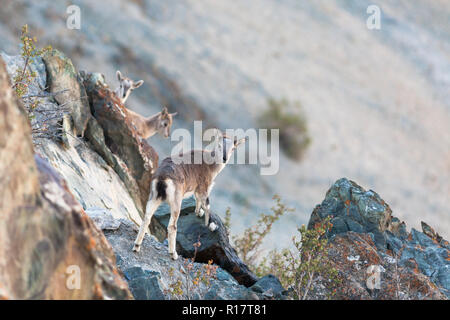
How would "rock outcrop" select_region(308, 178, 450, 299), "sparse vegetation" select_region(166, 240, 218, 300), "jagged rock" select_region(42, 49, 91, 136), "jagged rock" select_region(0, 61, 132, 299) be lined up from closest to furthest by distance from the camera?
"jagged rock" select_region(0, 61, 132, 299) → "sparse vegetation" select_region(166, 240, 218, 300) → "rock outcrop" select_region(308, 178, 450, 299) → "jagged rock" select_region(42, 49, 91, 136)

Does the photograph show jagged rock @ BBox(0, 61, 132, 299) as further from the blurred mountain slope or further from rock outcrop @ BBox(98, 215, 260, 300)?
the blurred mountain slope

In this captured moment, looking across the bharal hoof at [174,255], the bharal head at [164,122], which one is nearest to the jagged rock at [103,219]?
the bharal hoof at [174,255]

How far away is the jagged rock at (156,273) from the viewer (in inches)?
315

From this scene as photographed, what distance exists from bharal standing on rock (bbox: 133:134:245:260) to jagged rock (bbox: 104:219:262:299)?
22 centimetres

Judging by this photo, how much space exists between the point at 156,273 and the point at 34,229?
333cm

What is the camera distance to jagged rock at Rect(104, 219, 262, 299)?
8008mm

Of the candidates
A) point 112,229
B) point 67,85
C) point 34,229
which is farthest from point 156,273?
point 67,85

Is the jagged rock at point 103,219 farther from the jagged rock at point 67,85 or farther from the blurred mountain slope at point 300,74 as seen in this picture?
the blurred mountain slope at point 300,74

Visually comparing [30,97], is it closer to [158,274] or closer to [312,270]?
[158,274]

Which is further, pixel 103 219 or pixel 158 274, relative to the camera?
pixel 103 219

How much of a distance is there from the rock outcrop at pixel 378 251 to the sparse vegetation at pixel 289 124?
2767cm

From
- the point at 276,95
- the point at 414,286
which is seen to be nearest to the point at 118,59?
the point at 276,95

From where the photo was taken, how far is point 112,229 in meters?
10.3

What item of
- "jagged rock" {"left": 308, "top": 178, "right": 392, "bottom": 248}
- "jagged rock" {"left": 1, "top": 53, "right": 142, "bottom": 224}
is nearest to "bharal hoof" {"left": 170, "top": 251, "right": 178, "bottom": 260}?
"jagged rock" {"left": 1, "top": 53, "right": 142, "bottom": 224}
